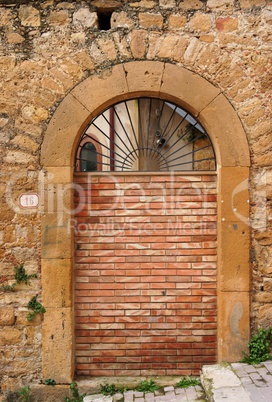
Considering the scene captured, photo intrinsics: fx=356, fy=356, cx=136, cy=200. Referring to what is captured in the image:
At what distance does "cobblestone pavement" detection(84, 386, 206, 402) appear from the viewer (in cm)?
357

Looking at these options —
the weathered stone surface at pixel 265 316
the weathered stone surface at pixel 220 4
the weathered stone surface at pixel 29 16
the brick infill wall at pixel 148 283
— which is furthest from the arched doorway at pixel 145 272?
the weathered stone surface at pixel 220 4

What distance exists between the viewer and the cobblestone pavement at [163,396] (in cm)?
357

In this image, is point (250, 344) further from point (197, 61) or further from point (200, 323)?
point (197, 61)

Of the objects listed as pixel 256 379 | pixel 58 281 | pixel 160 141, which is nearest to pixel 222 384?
pixel 256 379

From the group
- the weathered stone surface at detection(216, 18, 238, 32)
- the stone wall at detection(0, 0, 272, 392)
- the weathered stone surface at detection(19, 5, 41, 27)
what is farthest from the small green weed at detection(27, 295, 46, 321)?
the weathered stone surface at detection(216, 18, 238, 32)

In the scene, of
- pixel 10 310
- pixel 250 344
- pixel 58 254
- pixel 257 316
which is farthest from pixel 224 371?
pixel 10 310

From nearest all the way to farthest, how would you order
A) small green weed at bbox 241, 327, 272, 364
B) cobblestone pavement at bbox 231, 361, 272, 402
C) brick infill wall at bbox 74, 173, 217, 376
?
cobblestone pavement at bbox 231, 361, 272, 402, small green weed at bbox 241, 327, 272, 364, brick infill wall at bbox 74, 173, 217, 376

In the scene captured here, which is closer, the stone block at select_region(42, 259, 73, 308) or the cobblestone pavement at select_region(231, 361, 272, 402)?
the cobblestone pavement at select_region(231, 361, 272, 402)

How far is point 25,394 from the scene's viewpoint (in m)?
3.83

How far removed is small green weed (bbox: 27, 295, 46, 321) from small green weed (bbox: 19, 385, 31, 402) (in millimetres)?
747

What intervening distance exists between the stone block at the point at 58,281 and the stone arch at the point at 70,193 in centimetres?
1

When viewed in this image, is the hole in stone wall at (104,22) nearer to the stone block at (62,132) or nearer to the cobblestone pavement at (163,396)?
the stone block at (62,132)

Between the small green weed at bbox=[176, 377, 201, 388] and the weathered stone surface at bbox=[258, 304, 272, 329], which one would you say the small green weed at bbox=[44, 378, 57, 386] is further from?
the weathered stone surface at bbox=[258, 304, 272, 329]

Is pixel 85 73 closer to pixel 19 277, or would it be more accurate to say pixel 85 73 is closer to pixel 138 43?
pixel 138 43
